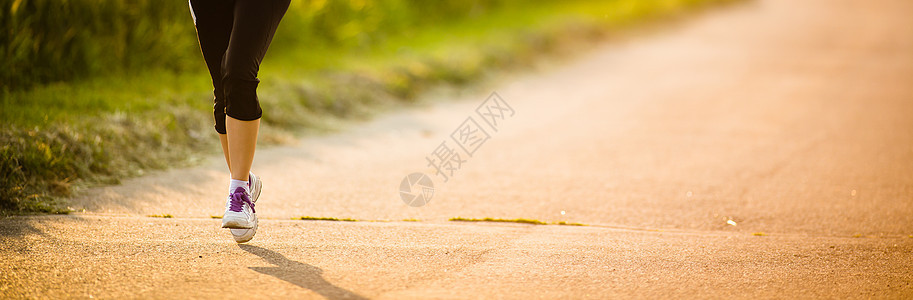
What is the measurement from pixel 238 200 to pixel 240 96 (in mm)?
417

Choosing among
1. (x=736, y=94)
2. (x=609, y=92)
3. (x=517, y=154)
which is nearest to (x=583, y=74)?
(x=609, y=92)

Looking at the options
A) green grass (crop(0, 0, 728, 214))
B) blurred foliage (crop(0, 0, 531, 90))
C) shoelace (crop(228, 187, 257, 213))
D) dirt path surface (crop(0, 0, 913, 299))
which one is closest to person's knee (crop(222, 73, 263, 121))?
shoelace (crop(228, 187, 257, 213))

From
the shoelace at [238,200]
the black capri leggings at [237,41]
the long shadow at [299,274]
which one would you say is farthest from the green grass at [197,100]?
the long shadow at [299,274]

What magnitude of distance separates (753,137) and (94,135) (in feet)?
14.9

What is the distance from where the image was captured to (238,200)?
3.22 meters

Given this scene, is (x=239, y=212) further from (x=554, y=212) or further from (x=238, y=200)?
(x=554, y=212)

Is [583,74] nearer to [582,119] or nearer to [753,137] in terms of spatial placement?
[582,119]

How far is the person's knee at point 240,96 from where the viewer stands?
3.16 meters

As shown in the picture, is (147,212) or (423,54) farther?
(423,54)

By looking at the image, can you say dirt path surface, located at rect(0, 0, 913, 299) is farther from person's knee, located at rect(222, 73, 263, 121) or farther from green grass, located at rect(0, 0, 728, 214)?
person's knee, located at rect(222, 73, 263, 121)

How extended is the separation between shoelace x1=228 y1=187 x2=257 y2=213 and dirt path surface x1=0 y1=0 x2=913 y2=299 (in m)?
0.15

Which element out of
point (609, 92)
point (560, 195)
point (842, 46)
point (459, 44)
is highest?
point (842, 46)

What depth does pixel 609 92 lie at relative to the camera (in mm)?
7980

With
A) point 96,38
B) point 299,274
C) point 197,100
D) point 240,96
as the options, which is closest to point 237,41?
point 240,96
